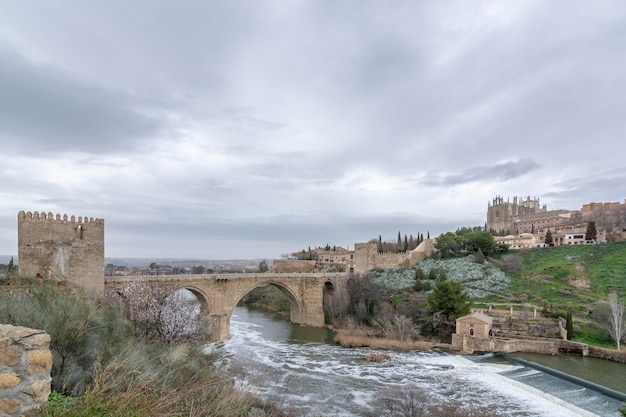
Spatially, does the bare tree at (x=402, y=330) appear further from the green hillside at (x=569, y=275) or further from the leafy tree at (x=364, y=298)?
the green hillside at (x=569, y=275)

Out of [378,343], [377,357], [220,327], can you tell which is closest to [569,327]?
[378,343]

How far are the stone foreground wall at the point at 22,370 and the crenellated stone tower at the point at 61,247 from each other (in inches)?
450

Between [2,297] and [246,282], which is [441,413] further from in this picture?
[246,282]

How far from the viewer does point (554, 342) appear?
73.1 ft

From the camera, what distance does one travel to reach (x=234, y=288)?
28.2 metres

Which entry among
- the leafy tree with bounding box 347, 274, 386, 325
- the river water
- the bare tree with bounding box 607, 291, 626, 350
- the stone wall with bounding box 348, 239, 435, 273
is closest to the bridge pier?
the river water

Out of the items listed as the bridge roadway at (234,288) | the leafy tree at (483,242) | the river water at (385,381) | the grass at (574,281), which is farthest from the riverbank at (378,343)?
the leafy tree at (483,242)

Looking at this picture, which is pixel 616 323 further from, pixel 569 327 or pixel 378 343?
pixel 378 343

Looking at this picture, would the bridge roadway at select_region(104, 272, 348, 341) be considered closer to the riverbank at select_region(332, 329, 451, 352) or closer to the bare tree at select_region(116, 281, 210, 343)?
the bare tree at select_region(116, 281, 210, 343)

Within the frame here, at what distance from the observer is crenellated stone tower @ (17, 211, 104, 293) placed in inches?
522

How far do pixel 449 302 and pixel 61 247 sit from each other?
22145mm

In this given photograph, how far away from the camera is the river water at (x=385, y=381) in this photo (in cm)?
1399

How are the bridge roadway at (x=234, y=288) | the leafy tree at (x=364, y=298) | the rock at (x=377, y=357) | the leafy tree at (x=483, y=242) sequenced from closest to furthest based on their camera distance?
the rock at (x=377, y=357)
the bridge roadway at (x=234, y=288)
the leafy tree at (x=364, y=298)
the leafy tree at (x=483, y=242)

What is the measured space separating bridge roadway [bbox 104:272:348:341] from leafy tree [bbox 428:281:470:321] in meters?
10.0
